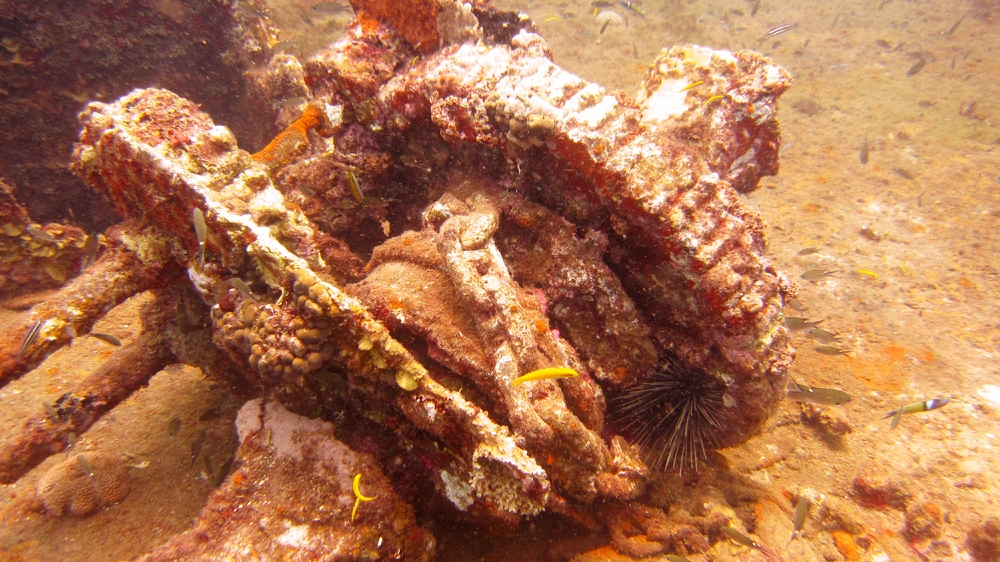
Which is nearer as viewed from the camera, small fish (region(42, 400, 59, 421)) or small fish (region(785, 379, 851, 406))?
small fish (region(42, 400, 59, 421))

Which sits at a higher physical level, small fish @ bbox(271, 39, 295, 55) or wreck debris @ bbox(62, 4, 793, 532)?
small fish @ bbox(271, 39, 295, 55)

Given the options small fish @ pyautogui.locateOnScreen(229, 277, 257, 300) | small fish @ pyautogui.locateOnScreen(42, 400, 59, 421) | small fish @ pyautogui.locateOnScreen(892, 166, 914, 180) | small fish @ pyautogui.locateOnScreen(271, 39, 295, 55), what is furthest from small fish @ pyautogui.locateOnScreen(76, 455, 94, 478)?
small fish @ pyautogui.locateOnScreen(892, 166, 914, 180)

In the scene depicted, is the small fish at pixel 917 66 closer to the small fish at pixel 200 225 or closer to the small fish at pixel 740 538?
the small fish at pixel 740 538

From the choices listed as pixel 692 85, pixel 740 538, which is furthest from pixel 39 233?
pixel 740 538

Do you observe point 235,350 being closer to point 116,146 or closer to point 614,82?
point 116,146

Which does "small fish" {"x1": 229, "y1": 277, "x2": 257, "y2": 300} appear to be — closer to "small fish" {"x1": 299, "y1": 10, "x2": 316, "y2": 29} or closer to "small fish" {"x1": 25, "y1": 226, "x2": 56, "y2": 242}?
"small fish" {"x1": 25, "y1": 226, "x2": 56, "y2": 242}

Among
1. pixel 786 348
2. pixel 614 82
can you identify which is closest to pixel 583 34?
pixel 614 82
